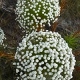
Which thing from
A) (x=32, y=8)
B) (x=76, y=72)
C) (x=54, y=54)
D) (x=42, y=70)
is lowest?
(x=42, y=70)

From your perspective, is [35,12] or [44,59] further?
[35,12]

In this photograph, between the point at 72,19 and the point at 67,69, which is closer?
the point at 67,69

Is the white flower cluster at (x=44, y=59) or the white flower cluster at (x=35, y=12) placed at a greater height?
the white flower cluster at (x=35, y=12)

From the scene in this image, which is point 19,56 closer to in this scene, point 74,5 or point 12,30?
point 12,30

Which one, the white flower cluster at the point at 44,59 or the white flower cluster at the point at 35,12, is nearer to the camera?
the white flower cluster at the point at 44,59

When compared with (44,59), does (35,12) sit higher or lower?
higher

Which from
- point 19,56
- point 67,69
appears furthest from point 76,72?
point 19,56

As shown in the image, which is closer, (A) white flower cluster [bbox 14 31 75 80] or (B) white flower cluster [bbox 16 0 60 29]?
(A) white flower cluster [bbox 14 31 75 80]

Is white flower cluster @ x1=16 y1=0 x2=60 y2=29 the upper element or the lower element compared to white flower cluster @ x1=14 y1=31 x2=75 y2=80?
upper
